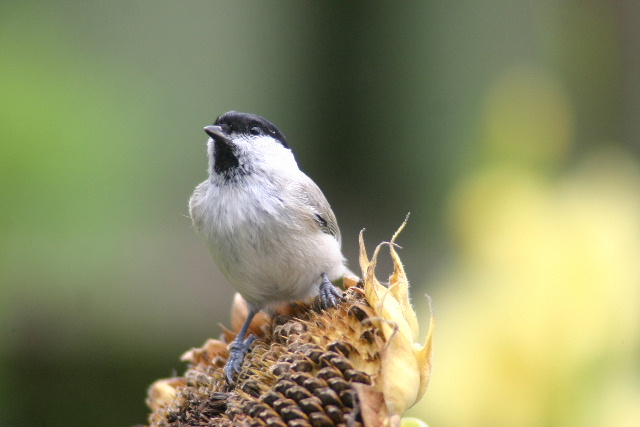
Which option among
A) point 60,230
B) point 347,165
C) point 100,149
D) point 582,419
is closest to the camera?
point 582,419

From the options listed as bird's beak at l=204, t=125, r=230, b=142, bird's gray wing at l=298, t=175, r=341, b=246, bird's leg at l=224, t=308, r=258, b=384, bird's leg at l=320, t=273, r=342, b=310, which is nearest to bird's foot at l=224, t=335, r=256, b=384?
bird's leg at l=224, t=308, r=258, b=384

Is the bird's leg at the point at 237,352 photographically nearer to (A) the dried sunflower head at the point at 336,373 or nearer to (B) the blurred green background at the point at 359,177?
(A) the dried sunflower head at the point at 336,373

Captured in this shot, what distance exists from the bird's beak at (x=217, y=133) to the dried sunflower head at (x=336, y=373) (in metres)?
0.67

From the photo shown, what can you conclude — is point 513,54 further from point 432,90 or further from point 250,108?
point 250,108

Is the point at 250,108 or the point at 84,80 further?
the point at 250,108

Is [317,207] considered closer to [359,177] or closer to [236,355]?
[236,355]

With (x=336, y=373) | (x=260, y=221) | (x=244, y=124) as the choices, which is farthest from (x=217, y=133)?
(x=336, y=373)

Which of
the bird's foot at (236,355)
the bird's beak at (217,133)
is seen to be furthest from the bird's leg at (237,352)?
the bird's beak at (217,133)

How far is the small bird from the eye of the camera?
1961mm

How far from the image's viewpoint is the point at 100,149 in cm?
425

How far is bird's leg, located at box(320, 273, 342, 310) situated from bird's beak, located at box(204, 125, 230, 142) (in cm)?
53

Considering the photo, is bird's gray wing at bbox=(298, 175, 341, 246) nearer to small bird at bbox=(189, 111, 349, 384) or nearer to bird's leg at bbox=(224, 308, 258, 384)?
small bird at bbox=(189, 111, 349, 384)

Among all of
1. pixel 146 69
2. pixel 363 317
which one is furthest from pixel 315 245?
pixel 146 69

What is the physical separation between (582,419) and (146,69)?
184 inches
